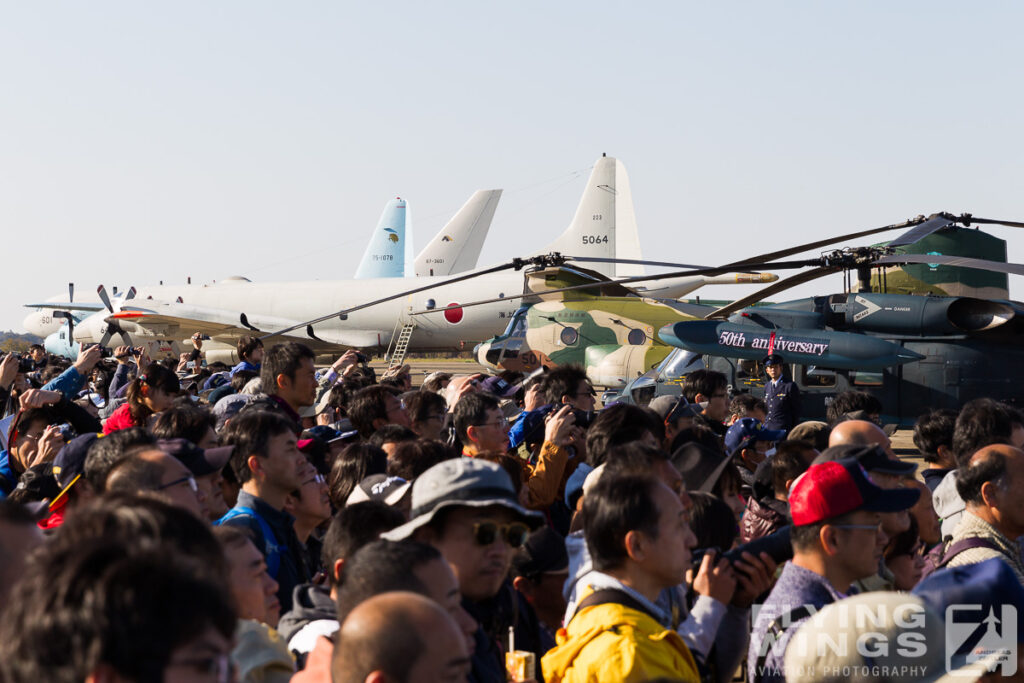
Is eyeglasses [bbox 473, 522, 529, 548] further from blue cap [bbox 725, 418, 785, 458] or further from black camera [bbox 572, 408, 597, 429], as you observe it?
blue cap [bbox 725, 418, 785, 458]

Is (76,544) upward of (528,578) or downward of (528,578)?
upward

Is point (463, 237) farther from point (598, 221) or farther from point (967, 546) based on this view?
point (967, 546)

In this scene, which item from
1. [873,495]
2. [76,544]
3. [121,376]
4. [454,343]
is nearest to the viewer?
[76,544]

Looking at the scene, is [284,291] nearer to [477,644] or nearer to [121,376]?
[121,376]

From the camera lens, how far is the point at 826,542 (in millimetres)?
3193

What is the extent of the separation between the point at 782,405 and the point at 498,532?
9230 millimetres

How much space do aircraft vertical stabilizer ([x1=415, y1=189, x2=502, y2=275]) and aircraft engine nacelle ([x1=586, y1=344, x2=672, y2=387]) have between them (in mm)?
30209

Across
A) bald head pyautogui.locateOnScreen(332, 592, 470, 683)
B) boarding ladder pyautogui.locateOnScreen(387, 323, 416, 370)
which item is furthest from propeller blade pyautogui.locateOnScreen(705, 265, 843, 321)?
boarding ladder pyautogui.locateOnScreen(387, 323, 416, 370)

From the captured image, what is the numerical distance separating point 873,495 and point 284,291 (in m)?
35.8

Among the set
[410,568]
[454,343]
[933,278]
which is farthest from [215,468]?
[454,343]

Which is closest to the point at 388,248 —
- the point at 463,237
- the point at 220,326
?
the point at 463,237

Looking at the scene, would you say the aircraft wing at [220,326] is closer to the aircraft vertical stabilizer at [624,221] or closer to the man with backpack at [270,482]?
the aircraft vertical stabilizer at [624,221]

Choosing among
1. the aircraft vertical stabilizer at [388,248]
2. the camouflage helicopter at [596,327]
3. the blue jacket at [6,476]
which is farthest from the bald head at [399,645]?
the aircraft vertical stabilizer at [388,248]

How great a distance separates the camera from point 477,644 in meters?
2.98
